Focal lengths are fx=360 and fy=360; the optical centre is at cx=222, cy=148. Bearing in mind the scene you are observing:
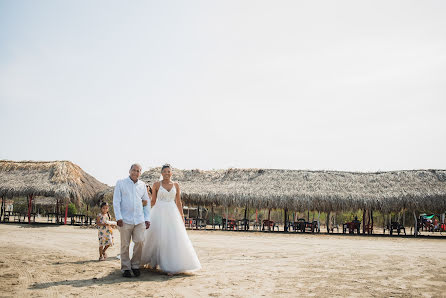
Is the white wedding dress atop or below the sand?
atop

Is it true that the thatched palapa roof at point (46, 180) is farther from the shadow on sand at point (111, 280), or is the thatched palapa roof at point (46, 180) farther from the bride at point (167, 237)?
the shadow on sand at point (111, 280)

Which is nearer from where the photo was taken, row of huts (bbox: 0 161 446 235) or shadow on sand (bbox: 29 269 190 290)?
shadow on sand (bbox: 29 269 190 290)

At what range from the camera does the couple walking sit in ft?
18.5

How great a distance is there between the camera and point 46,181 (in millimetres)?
22906

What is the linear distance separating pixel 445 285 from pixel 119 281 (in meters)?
4.71

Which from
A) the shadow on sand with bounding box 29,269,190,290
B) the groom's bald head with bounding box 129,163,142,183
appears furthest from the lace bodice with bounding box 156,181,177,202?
the shadow on sand with bounding box 29,269,190,290

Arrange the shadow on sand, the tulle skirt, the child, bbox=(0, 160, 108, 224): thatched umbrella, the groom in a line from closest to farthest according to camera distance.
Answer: the shadow on sand
the groom
the tulle skirt
the child
bbox=(0, 160, 108, 224): thatched umbrella

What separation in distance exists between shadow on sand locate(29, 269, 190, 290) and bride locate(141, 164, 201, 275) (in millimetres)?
138

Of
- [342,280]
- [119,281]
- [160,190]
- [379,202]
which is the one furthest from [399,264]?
[379,202]

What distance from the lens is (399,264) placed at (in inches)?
290

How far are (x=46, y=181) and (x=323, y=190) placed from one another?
17343 mm

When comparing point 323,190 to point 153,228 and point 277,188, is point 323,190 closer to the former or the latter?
point 277,188

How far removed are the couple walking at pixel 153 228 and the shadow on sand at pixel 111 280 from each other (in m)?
0.12

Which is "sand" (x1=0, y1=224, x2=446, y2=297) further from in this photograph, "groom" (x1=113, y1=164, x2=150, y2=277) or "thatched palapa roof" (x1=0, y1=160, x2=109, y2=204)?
"thatched palapa roof" (x1=0, y1=160, x2=109, y2=204)
